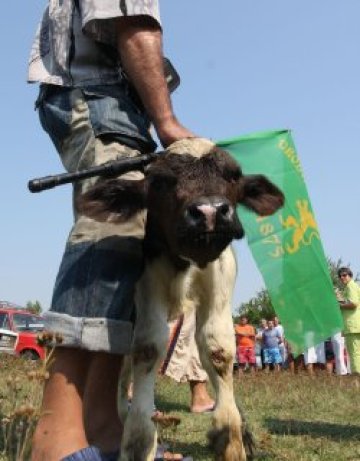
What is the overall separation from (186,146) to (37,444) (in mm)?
1482

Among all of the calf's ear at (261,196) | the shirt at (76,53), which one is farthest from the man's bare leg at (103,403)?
the shirt at (76,53)

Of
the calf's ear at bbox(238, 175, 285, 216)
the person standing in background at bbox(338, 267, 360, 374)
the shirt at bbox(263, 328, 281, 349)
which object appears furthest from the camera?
the shirt at bbox(263, 328, 281, 349)

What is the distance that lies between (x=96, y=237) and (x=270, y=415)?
4.48m

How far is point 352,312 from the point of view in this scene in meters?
9.67

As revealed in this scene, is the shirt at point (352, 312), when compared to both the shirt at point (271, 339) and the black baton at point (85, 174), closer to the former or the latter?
the black baton at point (85, 174)

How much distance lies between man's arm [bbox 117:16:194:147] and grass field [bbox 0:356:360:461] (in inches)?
48.1

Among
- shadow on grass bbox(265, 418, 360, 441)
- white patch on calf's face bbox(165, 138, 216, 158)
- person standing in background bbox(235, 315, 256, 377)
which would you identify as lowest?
shadow on grass bbox(265, 418, 360, 441)

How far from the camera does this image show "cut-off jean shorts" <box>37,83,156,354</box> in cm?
300

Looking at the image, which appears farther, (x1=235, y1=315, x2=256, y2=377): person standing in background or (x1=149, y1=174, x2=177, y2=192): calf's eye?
(x1=235, y1=315, x2=256, y2=377): person standing in background

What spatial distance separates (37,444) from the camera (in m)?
2.87

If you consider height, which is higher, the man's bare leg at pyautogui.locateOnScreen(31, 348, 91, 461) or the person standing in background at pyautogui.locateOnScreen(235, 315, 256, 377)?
the person standing in background at pyautogui.locateOnScreen(235, 315, 256, 377)

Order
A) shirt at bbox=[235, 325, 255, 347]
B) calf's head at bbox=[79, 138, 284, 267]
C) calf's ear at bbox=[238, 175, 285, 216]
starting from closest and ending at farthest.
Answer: calf's head at bbox=[79, 138, 284, 267]
calf's ear at bbox=[238, 175, 285, 216]
shirt at bbox=[235, 325, 255, 347]

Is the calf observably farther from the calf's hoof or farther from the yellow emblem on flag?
the yellow emblem on flag

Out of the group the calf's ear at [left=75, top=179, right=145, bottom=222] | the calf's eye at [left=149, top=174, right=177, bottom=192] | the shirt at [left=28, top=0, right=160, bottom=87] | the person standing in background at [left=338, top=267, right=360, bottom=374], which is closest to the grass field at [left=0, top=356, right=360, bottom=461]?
the person standing in background at [left=338, top=267, right=360, bottom=374]
